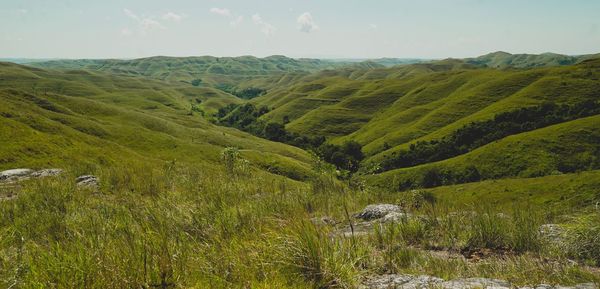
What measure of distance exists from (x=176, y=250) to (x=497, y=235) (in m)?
6.41

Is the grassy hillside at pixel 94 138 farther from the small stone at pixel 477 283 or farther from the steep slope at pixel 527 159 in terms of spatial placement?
the steep slope at pixel 527 159

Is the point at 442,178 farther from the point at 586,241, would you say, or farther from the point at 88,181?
the point at 586,241

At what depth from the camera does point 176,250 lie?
5.75 meters

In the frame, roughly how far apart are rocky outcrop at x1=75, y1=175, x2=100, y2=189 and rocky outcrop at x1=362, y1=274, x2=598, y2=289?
11313mm

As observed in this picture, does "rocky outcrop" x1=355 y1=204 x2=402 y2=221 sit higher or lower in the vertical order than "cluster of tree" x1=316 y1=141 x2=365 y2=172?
higher

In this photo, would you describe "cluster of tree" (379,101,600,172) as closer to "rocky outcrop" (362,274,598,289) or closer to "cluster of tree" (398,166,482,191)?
"cluster of tree" (398,166,482,191)

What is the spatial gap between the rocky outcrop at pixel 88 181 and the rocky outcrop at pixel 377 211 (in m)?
9.49

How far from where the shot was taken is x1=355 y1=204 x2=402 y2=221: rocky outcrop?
1060 cm

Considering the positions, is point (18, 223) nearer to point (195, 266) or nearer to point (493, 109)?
point (195, 266)

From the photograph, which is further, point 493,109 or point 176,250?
point 493,109

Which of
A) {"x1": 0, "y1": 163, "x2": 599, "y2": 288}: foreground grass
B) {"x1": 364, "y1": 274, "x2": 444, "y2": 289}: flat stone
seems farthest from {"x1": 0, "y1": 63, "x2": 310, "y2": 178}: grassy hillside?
{"x1": 364, "y1": 274, "x2": 444, "y2": 289}: flat stone

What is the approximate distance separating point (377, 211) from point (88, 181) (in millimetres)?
10869

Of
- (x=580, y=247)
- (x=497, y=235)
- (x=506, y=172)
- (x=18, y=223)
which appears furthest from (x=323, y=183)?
(x=506, y=172)

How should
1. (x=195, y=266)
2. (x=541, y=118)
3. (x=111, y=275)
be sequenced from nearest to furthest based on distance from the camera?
(x=111, y=275) < (x=195, y=266) < (x=541, y=118)
